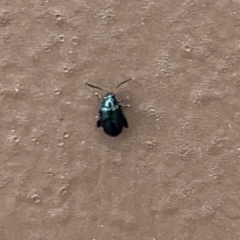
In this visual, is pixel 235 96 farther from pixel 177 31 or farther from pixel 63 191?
pixel 63 191

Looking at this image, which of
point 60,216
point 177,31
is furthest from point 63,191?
point 177,31

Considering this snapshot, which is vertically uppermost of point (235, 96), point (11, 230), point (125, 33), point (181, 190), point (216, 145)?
point (125, 33)

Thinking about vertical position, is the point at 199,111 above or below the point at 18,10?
below

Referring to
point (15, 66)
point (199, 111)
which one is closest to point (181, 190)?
point (199, 111)

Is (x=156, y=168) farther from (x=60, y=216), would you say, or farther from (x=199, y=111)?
(x=60, y=216)
